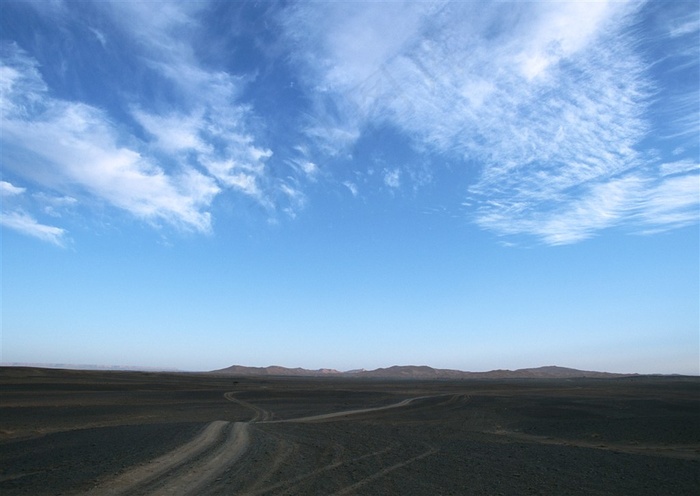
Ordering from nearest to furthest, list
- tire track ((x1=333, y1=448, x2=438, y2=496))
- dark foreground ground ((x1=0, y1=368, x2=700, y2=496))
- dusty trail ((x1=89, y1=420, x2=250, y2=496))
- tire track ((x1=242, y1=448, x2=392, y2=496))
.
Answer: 1. dusty trail ((x1=89, y1=420, x2=250, y2=496))
2. tire track ((x1=242, y1=448, x2=392, y2=496))
3. tire track ((x1=333, y1=448, x2=438, y2=496))
4. dark foreground ground ((x1=0, y1=368, x2=700, y2=496))

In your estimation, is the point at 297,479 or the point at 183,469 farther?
the point at 183,469

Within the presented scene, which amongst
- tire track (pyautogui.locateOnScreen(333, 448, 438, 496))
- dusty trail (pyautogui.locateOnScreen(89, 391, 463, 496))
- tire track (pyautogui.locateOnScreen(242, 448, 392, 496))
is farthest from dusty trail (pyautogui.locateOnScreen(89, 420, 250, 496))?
tire track (pyautogui.locateOnScreen(333, 448, 438, 496))

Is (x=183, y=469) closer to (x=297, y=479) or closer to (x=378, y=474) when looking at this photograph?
(x=297, y=479)

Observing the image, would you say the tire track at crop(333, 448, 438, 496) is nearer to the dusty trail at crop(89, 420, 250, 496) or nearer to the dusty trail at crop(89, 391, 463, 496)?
the dusty trail at crop(89, 391, 463, 496)

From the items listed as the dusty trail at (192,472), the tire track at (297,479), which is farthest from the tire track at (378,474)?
the tire track at (297,479)

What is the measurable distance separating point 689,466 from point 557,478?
5708mm

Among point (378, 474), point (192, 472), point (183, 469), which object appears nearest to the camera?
point (192, 472)

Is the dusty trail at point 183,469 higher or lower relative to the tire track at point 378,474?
higher

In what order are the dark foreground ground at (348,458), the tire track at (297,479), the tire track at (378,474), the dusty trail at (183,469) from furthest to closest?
1. the dark foreground ground at (348,458)
2. the tire track at (378,474)
3. the tire track at (297,479)
4. the dusty trail at (183,469)

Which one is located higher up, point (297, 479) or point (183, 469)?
point (183, 469)

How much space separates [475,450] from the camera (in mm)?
16719

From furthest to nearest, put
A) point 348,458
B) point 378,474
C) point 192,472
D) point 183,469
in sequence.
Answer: point 348,458 → point 378,474 → point 183,469 → point 192,472

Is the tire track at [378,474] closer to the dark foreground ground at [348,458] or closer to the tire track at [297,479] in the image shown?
the dark foreground ground at [348,458]

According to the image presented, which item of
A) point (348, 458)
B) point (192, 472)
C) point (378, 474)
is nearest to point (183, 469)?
point (192, 472)
